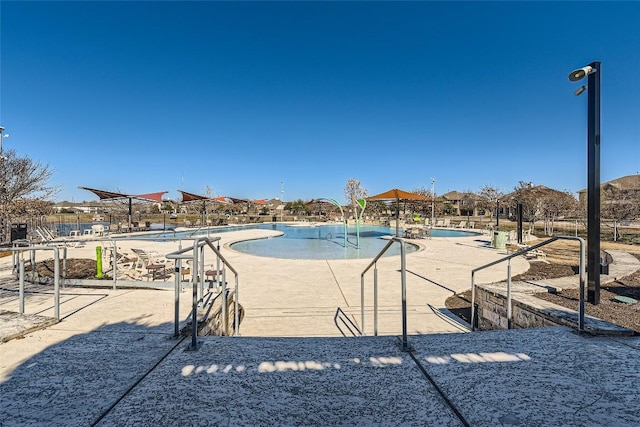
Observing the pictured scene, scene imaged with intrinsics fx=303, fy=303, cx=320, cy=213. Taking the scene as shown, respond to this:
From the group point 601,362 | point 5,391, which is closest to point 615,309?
point 601,362

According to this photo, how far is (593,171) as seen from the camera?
465cm

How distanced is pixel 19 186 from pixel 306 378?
63.3 ft

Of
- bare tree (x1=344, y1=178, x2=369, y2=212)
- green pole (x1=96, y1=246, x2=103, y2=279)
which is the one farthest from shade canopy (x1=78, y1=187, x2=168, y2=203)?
bare tree (x1=344, y1=178, x2=369, y2=212)

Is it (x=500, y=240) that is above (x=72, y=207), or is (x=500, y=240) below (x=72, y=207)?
below

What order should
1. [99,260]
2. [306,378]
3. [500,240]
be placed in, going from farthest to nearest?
[500,240], [99,260], [306,378]

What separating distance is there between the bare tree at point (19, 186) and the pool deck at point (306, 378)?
48.9 feet

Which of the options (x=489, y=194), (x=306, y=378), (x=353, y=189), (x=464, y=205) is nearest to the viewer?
(x=306, y=378)

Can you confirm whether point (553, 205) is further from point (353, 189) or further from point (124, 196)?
point (353, 189)

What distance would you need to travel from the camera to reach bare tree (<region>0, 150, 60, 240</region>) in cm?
1371

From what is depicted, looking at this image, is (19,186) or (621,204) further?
(621,204)

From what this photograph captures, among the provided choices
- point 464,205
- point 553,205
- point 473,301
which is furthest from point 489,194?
point 473,301

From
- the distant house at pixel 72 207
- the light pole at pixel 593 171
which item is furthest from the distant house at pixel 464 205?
the distant house at pixel 72 207

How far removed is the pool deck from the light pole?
1.98m

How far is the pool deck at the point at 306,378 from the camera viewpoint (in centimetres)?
176
